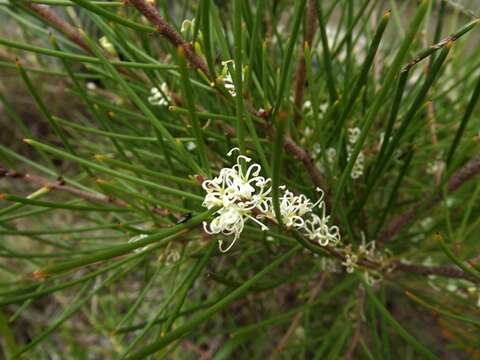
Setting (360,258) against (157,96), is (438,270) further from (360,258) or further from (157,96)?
(157,96)

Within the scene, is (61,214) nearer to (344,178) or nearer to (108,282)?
(108,282)

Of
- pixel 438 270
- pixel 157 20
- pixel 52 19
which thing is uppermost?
pixel 52 19

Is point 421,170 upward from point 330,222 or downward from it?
upward

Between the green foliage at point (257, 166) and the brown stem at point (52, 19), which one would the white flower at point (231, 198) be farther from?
the brown stem at point (52, 19)

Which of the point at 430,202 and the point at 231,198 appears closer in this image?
the point at 231,198

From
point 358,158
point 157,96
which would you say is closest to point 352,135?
point 358,158

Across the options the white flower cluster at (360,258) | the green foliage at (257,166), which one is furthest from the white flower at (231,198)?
the white flower cluster at (360,258)

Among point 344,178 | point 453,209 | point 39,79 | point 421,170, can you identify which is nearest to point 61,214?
point 39,79

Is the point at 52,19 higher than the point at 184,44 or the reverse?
higher
